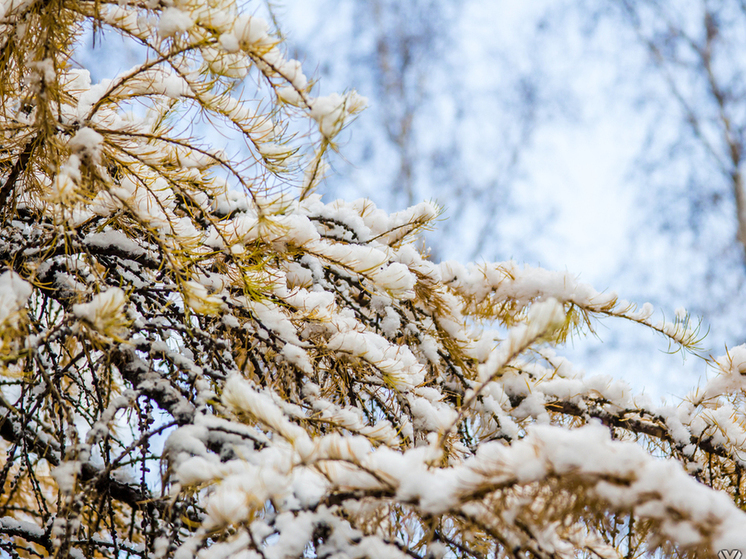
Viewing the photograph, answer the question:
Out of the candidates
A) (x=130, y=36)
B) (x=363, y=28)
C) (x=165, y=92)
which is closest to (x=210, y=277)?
(x=165, y=92)

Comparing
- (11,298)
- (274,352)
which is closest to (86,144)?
(11,298)

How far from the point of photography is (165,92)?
3.35 feet

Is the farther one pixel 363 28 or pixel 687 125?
pixel 363 28

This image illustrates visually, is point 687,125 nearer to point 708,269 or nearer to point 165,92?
point 708,269

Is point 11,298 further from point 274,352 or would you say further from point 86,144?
point 274,352

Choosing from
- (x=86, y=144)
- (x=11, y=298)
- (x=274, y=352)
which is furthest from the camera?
(x=274, y=352)

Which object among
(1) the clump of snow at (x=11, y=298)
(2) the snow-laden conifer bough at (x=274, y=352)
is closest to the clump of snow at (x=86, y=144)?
(2) the snow-laden conifer bough at (x=274, y=352)

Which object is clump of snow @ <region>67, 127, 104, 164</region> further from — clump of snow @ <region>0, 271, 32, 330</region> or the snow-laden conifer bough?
clump of snow @ <region>0, 271, 32, 330</region>

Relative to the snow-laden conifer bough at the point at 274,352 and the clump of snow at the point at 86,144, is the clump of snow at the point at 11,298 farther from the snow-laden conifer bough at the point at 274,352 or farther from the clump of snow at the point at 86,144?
the clump of snow at the point at 86,144

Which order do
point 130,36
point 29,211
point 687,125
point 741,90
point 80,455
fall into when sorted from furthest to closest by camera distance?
point 687,125
point 741,90
point 29,211
point 130,36
point 80,455

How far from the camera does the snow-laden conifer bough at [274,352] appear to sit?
597 mm

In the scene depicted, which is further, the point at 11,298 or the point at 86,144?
the point at 86,144

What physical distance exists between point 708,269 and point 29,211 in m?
7.11

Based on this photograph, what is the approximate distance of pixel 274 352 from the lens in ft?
3.58
